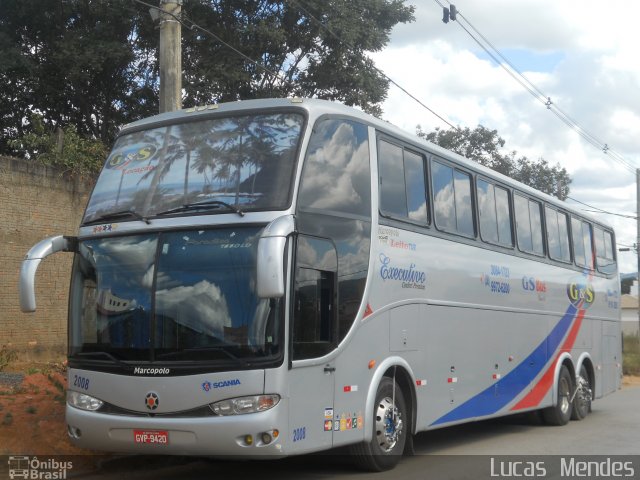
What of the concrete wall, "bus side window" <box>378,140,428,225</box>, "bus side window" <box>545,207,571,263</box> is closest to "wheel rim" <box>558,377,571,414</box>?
"bus side window" <box>545,207,571,263</box>

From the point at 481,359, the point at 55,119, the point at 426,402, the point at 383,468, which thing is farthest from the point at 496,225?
the point at 55,119

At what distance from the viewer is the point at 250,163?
8.45 m

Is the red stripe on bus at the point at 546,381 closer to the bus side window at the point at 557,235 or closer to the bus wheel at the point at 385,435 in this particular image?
the bus side window at the point at 557,235

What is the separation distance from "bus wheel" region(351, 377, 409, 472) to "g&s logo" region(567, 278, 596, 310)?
7.08m

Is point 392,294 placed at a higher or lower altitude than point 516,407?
higher

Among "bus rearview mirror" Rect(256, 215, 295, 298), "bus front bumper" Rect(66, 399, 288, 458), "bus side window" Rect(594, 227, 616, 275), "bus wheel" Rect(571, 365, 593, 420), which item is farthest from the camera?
"bus side window" Rect(594, 227, 616, 275)

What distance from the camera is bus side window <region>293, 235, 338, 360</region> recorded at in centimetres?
809

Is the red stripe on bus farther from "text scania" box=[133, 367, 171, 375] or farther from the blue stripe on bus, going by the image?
"text scania" box=[133, 367, 171, 375]

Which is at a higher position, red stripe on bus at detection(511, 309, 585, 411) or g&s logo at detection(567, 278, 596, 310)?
g&s logo at detection(567, 278, 596, 310)

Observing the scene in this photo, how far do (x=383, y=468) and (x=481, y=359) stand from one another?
325cm

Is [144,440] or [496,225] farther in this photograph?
[496,225]

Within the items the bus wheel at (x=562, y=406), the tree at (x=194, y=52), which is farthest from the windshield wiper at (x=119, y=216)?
the tree at (x=194, y=52)

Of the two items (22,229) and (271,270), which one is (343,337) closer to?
(271,270)

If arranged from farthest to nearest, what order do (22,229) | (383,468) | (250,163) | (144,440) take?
(22,229) < (383,468) < (250,163) < (144,440)
